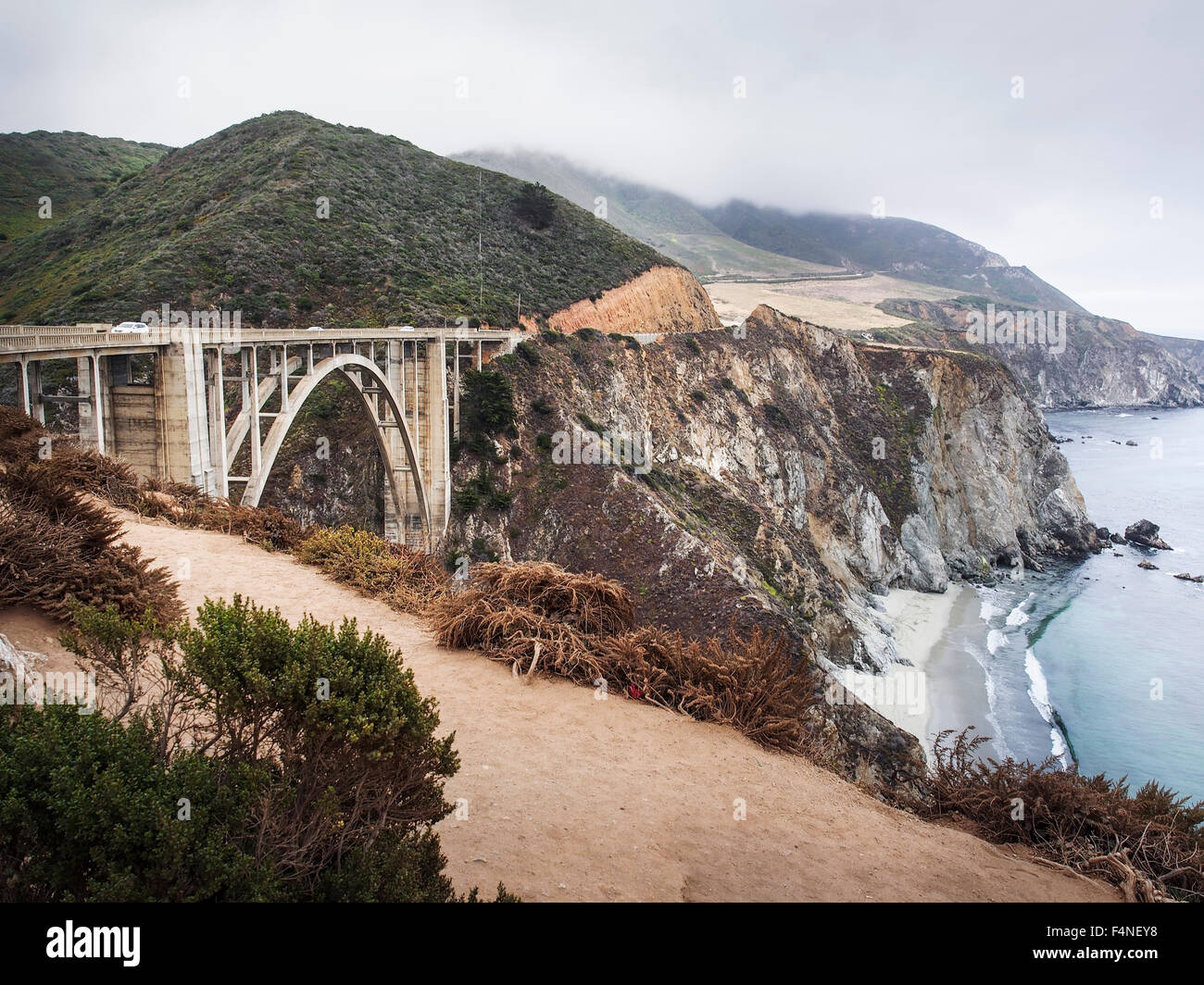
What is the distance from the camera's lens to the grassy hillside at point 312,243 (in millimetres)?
43500

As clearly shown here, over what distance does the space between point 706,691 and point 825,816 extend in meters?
2.43

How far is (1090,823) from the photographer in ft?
25.4

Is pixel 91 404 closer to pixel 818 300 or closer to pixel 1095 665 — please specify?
pixel 1095 665

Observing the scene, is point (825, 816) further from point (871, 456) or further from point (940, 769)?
point (871, 456)

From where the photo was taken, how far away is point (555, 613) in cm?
1130

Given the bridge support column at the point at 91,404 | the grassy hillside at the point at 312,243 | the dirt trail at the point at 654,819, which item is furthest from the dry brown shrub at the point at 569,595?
the grassy hillside at the point at 312,243

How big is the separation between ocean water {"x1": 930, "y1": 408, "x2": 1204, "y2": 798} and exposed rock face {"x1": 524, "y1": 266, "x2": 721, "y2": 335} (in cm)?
2871

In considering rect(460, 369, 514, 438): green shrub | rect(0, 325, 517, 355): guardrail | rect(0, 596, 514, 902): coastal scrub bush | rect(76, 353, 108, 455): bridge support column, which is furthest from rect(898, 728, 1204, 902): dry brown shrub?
rect(460, 369, 514, 438): green shrub

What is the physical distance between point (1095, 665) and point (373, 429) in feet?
124

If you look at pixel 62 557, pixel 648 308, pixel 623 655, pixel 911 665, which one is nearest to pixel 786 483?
pixel 911 665

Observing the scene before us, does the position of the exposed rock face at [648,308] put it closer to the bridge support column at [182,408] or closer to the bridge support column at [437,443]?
the bridge support column at [437,443]

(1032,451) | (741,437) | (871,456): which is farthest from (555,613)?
(1032,451)

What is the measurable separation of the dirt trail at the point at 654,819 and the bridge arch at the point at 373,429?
1207 cm

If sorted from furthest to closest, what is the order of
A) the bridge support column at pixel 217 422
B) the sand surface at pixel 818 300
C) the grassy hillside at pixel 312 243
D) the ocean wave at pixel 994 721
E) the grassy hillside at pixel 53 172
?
the sand surface at pixel 818 300 → the grassy hillside at pixel 53 172 → the grassy hillside at pixel 312 243 → the ocean wave at pixel 994 721 → the bridge support column at pixel 217 422
